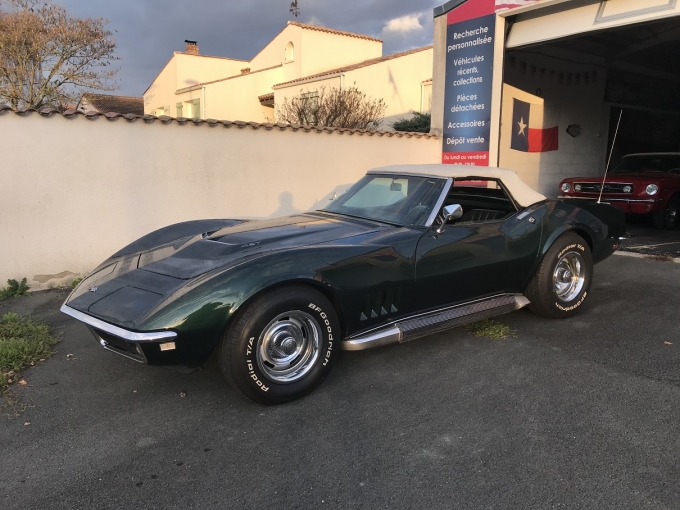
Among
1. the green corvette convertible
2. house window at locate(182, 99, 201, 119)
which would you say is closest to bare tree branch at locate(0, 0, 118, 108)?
house window at locate(182, 99, 201, 119)

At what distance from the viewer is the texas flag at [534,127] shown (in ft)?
40.5

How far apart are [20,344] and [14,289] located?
2.38 metres

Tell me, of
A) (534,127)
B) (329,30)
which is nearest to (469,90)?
(534,127)

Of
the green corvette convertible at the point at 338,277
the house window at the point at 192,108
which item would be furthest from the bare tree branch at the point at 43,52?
the green corvette convertible at the point at 338,277

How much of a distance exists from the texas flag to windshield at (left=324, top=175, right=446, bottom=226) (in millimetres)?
8699

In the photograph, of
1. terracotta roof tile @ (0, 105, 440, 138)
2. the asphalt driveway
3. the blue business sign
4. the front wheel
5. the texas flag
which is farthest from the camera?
the texas flag

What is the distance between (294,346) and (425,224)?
144 centimetres

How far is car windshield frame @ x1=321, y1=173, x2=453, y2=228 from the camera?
406 cm

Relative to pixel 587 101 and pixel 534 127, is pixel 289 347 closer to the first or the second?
pixel 534 127

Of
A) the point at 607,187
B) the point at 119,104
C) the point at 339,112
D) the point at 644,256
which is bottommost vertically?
the point at 644,256

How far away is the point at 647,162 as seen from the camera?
1104 centimetres

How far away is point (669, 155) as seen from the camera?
1085 centimetres

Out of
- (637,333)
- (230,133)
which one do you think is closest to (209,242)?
(637,333)

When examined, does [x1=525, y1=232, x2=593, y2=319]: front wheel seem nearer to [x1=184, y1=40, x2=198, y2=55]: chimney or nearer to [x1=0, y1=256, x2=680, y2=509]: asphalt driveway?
[x1=0, y1=256, x2=680, y2=509]: asphalt driveway
